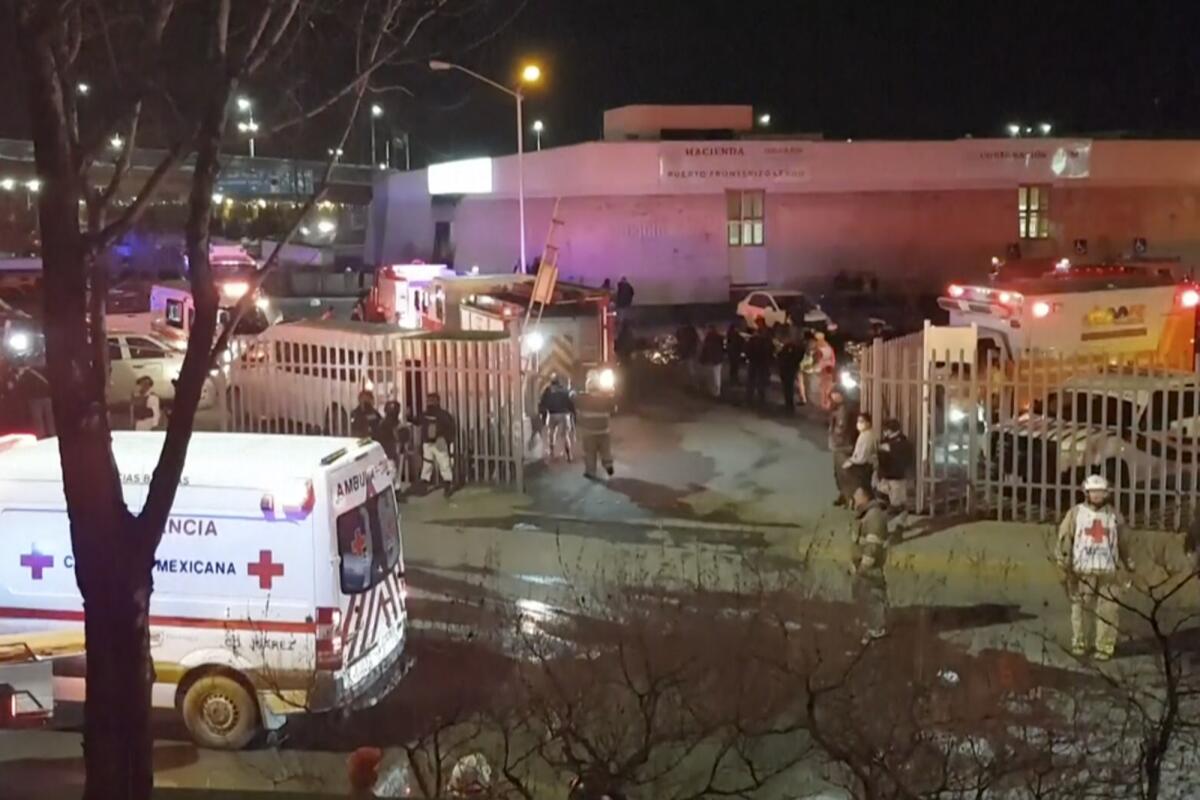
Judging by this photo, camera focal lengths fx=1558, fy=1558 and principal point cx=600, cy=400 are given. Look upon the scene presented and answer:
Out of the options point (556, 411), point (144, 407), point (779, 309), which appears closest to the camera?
point (556, 411)

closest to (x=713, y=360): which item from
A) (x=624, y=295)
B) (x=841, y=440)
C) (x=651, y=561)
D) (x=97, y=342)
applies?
(x=841, y=440)

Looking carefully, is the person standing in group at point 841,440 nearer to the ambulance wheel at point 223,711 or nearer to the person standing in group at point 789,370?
the person standing in group at point 789,370

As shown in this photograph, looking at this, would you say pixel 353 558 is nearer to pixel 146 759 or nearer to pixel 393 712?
pixel 393 712

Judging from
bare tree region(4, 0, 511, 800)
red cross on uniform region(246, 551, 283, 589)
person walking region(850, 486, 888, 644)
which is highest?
bare tree region(4, 0, 511, 800)

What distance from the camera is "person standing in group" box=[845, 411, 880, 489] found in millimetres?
15016

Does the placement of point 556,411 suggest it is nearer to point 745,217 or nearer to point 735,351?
point 735,351

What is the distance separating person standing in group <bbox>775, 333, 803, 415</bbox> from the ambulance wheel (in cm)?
1463

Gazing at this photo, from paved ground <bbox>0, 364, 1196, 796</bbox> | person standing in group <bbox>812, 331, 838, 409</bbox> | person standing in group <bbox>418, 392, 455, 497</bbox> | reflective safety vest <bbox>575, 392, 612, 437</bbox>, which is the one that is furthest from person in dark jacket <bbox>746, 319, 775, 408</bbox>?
person standing in group <bbox>418, 392, 455, 497</bbox>

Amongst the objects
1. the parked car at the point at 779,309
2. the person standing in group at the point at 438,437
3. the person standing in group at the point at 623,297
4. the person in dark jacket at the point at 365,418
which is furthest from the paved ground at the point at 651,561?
the person standing in group at the point at 623,297

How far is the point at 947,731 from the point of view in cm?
632

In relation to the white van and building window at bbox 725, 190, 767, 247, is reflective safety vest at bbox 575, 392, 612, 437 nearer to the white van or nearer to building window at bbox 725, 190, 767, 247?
the white van

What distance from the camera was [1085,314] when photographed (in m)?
22.1

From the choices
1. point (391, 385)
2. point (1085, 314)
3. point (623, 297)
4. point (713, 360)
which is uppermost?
point (1085, 314)

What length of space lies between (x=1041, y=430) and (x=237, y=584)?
904 centimetres
